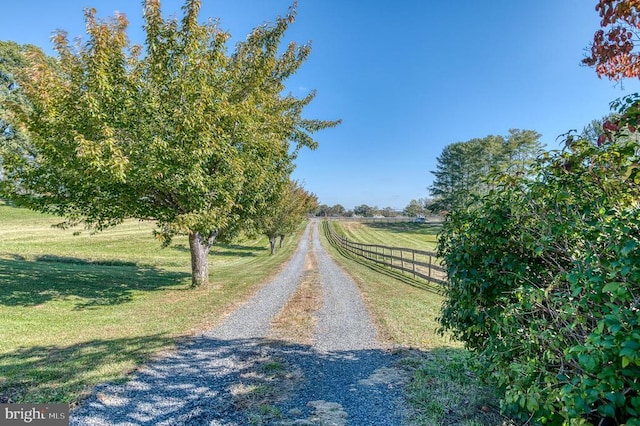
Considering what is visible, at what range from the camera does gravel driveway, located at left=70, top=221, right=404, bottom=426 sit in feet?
10.2

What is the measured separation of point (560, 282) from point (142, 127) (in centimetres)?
805

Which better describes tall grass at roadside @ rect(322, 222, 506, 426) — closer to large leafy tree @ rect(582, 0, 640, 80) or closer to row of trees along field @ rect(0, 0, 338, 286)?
large leafy tree @ rect(582, 0, 640, 80)

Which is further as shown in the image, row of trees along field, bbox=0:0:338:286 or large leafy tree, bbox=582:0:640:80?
row of trees along field, bbox=0:0:338:286

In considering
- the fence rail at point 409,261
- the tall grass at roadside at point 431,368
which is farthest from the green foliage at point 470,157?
the tall grass at roadside at point 431,368

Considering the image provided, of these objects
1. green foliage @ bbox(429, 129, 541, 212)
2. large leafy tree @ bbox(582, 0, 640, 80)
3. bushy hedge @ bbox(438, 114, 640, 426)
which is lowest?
bushy hedge @ bbox(438, 114, 640, 426)

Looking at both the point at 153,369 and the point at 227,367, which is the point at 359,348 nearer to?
the point at 227,367

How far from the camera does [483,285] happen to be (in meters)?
2.85

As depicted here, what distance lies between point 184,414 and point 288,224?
23.2 metres

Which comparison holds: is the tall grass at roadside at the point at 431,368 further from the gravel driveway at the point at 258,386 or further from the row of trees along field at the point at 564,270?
the row of trees along field at the point at 564,270

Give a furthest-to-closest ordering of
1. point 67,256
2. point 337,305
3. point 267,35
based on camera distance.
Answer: point 67,256 < point 267,35 < point 337,305

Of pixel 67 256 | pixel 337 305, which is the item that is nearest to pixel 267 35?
pixel 337 305

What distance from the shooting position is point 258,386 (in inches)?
148

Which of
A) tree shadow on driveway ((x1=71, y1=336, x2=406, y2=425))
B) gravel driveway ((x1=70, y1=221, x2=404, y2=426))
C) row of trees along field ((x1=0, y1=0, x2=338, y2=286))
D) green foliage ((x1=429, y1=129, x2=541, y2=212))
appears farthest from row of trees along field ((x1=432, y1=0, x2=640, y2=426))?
green foliage ((x1=429, y1=129, x2=541, y2=212))

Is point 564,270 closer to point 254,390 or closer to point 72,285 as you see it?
point 254,390
